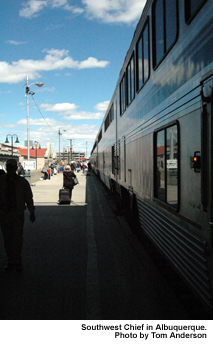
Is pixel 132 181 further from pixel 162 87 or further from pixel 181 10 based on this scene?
pixel 181 10

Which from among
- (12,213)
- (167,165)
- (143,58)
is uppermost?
(143,58)

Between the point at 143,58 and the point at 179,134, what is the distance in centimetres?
292

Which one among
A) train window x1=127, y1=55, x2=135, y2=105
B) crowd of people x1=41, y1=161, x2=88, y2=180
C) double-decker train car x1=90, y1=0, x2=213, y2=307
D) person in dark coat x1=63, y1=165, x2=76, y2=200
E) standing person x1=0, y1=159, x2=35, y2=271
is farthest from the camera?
crowd of people x1=41, y1=161, x2=88, y2=180

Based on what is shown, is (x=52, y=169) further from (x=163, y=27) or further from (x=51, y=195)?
(x=163, y=27)

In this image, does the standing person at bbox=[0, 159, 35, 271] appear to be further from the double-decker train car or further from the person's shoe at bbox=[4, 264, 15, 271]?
the double-decker train car

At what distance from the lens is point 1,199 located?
17.4ft

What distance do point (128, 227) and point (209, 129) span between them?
641 cm

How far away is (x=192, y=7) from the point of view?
11.4ft

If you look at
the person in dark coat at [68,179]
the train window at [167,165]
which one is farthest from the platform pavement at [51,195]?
the train window at [167,165]

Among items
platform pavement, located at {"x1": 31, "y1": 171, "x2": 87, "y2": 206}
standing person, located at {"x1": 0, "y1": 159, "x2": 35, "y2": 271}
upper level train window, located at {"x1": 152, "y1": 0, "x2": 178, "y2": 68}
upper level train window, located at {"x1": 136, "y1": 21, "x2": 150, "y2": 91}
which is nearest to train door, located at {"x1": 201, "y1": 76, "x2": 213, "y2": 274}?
upper level train window, located at {"x1": 152, "y1": 0, "x2": 178, "y2": 68}

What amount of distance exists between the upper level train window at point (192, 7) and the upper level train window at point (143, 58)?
7.06 feet

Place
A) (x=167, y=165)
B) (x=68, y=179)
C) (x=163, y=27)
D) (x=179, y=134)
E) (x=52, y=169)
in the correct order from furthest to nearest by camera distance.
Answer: (x=52, y=169) → (x=68, y=179) → (x=163, y=27) → (x=167, y=165) → (x=179, y=134)

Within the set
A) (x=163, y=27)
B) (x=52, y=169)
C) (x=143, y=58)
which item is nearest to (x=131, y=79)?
(x=143, y=58)

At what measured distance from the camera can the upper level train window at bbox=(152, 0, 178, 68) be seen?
4.10m
